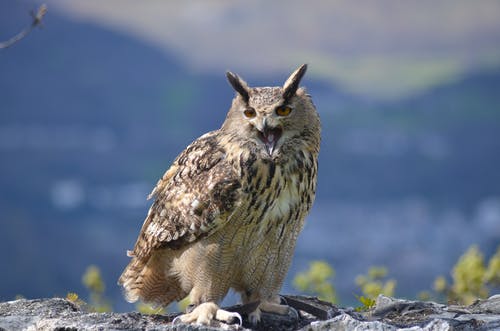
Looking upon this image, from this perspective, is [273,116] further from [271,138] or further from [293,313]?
[293,313]

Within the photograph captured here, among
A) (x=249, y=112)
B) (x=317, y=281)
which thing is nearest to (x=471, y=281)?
(x=317, y=281)

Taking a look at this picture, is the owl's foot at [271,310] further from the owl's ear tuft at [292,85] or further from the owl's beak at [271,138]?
the owl's ear tuft at [292,85]

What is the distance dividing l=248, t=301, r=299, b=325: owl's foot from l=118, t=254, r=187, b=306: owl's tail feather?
422 millimetres

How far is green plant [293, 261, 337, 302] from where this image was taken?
4715 millimetres

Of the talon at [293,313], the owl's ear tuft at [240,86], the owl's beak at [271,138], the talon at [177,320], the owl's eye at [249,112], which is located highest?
the owl's ear tuft at [240,86]

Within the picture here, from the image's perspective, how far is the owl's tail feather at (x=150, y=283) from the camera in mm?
3723

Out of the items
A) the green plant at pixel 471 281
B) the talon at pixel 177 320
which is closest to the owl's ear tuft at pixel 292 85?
the talon at pixel 177 320

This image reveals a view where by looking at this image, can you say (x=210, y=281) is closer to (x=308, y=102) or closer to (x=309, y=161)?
(x=309, y=161)

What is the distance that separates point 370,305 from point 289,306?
430 mm

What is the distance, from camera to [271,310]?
11.5ft

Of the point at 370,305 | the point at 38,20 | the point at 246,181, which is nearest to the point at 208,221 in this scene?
the point at 246,181

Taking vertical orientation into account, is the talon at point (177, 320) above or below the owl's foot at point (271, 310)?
below

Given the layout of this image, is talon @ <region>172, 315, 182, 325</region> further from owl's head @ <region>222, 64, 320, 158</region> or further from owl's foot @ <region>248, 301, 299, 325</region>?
owl's head @ <region>222, 64, 320, 158</region>

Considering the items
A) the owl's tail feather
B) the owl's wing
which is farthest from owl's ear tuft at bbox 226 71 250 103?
the owl's tail feather
